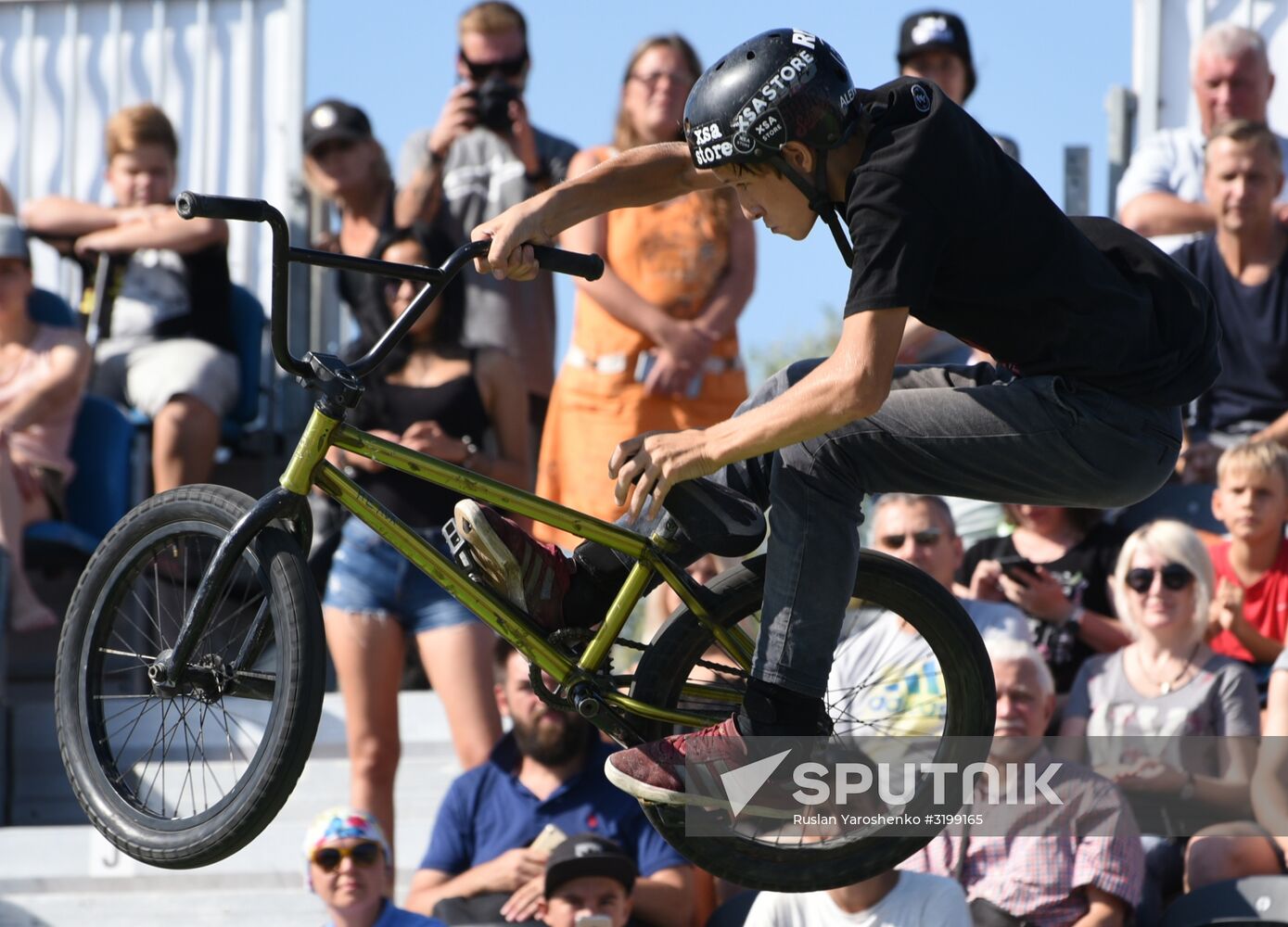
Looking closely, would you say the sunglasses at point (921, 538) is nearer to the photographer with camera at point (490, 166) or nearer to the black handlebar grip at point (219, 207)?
the photographer with camera at point (490, 166)

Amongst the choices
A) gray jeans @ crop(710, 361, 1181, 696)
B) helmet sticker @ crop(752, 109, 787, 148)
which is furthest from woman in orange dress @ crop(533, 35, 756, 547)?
helmet sticker @ crop(752, 109, 787, 148)

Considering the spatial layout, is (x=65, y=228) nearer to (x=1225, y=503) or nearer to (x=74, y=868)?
(x=74, y=868)

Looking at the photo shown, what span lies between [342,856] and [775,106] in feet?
9.83

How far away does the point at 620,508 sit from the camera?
5.84m

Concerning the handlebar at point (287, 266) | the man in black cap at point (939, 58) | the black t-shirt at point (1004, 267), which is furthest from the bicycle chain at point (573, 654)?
the man in black cap at point (939, 58)

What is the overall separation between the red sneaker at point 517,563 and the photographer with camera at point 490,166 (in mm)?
3078

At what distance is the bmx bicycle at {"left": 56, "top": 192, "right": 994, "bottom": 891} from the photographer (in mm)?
4246

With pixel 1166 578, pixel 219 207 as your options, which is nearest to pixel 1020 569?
pixel 1166 578

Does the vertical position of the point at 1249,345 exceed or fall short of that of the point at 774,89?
it falls short

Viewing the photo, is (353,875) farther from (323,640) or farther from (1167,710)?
(1167,710)

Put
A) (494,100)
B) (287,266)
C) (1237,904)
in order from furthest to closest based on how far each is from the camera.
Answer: (494,100), (1237,904), (287,266)

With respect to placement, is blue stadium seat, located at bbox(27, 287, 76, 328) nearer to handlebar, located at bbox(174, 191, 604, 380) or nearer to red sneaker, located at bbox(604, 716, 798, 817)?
handlebar, located at bbox(174, 191, 604, 380)

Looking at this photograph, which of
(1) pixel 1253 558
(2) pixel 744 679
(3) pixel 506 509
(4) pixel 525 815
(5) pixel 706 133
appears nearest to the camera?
(5) pixel 706 133

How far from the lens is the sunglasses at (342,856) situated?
597cm
